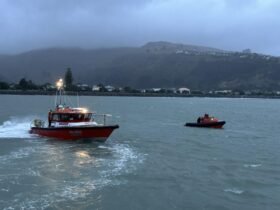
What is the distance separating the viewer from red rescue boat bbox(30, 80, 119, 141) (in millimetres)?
41094

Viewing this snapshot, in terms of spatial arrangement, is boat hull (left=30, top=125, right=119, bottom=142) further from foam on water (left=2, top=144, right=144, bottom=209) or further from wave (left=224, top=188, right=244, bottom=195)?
wave (left=224, top=188, right=244, bottom=195)

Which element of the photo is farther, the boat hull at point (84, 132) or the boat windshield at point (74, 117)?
the boat windshield at point (74, 117)

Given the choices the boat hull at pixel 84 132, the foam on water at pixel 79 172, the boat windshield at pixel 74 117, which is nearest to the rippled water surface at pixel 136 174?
the foam on water at pixel 79 172

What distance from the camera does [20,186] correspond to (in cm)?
2472

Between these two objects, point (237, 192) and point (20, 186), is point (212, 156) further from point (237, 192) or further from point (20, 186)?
point (20, 186)

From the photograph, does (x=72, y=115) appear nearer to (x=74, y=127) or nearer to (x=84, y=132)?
(x=74, y=127)

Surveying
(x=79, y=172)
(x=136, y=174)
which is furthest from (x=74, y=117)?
(x=136, y=174)

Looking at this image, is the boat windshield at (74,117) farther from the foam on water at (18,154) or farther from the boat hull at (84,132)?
the foam on water at (18,154)

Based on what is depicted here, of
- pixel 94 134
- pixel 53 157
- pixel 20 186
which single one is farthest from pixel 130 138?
pixel 20 186

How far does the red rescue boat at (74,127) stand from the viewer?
4109 cm

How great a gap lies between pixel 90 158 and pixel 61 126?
9.49 metres

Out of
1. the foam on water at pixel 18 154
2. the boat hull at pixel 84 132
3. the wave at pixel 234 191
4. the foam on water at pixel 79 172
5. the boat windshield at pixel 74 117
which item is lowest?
the wave at pixel 234 191

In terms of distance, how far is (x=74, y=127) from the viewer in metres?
41.4

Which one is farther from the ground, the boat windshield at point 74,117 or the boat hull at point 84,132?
the boat windshield at point 74,117
